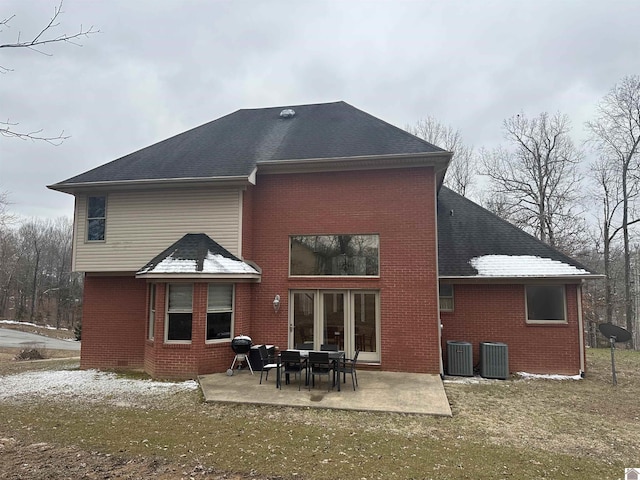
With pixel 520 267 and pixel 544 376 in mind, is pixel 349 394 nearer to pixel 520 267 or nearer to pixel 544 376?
pixel 544 376

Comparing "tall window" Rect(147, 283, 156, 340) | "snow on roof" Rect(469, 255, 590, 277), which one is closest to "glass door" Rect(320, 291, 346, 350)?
"snow on roof" Rect(469, 255, 590, 277)

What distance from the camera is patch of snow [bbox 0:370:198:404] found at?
28.4ft

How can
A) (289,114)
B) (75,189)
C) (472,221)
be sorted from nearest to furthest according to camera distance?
1. (75,189)
2. (472,221)
3. (289,114)

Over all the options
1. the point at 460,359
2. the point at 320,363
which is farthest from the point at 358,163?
the point at 460,359

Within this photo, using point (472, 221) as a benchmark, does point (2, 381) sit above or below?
below

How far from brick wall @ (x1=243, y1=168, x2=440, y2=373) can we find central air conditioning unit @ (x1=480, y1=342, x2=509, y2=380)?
5.33ft

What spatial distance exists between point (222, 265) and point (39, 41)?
6922mm

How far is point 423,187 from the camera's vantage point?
11117 mm

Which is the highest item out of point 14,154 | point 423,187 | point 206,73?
point 206,73

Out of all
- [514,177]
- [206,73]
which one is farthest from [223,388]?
[514,177]

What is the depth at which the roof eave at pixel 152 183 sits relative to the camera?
36.5 ft

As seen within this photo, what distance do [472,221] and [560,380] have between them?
5758 mm

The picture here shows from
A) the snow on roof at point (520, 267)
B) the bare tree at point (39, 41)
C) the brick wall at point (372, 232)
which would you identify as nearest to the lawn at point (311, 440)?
the brick wall at point (372, 232)

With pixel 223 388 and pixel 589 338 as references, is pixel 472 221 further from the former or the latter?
pixel 589 338
